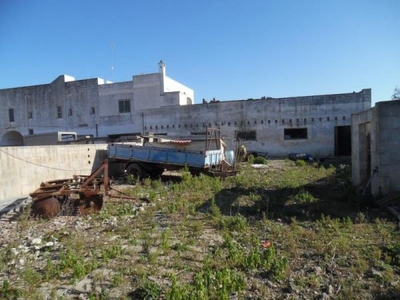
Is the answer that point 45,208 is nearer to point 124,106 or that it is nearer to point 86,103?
point 124,106

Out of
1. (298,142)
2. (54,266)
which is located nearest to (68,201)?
(54,266)

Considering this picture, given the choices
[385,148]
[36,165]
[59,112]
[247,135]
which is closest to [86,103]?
[59,112]

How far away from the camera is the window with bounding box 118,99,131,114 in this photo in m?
28.4

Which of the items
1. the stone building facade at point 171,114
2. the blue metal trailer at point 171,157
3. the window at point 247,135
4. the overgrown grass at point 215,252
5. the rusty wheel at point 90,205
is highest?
the stone building facade at point 171,114

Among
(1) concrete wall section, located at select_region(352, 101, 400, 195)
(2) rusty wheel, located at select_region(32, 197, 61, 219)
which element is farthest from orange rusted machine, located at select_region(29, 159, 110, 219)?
(1) concrete wall section, located at select_region(352, 101, 400, 195)

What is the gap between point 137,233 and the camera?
6750 millimetres

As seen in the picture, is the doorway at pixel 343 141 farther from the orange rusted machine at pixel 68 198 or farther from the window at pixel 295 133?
the orange rusted machine at pixel 68 198

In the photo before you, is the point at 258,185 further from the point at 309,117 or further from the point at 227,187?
the point at 309,117

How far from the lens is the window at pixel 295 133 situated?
23188 mm

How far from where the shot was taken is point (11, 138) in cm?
3419

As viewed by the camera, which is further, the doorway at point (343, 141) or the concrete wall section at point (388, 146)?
the doorway at point (343, 141)

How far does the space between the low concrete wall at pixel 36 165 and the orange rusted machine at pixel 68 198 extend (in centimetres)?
180

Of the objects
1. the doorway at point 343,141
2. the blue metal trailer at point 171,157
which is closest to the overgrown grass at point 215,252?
the blue metal trailer at point 171,157

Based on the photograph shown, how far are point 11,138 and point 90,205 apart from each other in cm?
3078
